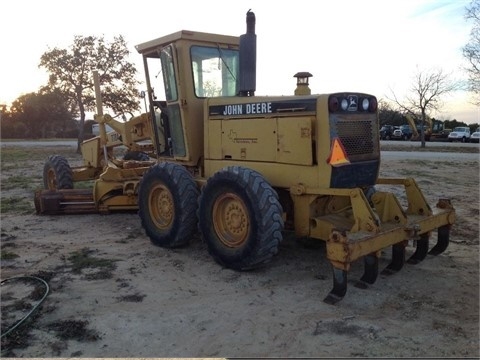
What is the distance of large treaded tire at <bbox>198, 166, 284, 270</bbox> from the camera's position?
517cm

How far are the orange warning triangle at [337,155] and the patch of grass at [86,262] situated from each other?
115 inches

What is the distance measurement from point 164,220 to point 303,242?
2.00 meters

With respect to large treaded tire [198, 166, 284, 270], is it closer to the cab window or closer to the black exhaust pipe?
the black exhaust pipe

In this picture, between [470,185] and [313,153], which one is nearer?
[313,153]

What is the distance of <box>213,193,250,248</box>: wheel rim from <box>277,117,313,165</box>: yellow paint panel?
2.49ft

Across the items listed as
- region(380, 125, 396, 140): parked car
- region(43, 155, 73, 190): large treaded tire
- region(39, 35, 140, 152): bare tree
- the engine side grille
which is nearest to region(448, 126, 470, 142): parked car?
region(380, 125, 396, 140): parked car

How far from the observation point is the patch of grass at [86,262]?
5.74 m

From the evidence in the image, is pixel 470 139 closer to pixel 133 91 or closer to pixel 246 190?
pixel 133 91

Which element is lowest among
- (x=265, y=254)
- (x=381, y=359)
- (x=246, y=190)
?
(x=381, y=359)

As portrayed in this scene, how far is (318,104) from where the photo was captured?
17.2 feet

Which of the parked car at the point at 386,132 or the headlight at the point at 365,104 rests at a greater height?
the headlight at the point at 365,104

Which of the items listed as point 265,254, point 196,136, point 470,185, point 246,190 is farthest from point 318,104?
point 470,185

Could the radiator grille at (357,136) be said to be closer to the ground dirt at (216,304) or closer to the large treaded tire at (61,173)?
the ground dirt at (216,304)


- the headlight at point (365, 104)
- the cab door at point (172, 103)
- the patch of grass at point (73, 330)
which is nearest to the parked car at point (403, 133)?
the cab door at point (172, 103)
